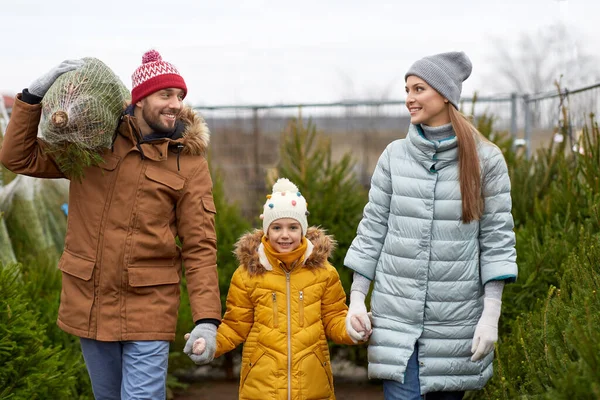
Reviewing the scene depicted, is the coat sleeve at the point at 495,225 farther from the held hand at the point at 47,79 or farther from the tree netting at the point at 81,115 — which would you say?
the held hand at the point at 47,79

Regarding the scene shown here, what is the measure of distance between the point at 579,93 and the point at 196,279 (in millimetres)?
4254

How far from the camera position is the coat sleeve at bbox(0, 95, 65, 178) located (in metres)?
3.42

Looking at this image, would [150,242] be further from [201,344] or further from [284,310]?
[284,310]

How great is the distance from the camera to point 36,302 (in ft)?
16.5

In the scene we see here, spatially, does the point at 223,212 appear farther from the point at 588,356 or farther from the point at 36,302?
the point at 588,356

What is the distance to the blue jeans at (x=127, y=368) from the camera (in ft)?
11.4

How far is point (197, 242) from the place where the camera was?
143 inches

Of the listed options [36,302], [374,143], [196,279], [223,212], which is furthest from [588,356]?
[374,143]

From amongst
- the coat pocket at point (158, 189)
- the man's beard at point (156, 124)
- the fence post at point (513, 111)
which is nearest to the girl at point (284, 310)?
the coat pocket at point (158, 189)

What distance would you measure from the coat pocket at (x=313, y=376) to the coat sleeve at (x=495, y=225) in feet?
2.89

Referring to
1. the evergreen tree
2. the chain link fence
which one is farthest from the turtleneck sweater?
the chain link fence

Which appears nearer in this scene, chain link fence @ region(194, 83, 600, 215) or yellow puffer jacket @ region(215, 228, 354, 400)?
yellow puffer jacket @ region(215, 228, 354, 400)

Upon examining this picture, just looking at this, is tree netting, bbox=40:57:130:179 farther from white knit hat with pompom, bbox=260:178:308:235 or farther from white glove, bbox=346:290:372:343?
→ white glove, bbox=346:290:372:343

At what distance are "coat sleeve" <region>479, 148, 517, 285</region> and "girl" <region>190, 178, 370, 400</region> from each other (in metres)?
0.74
